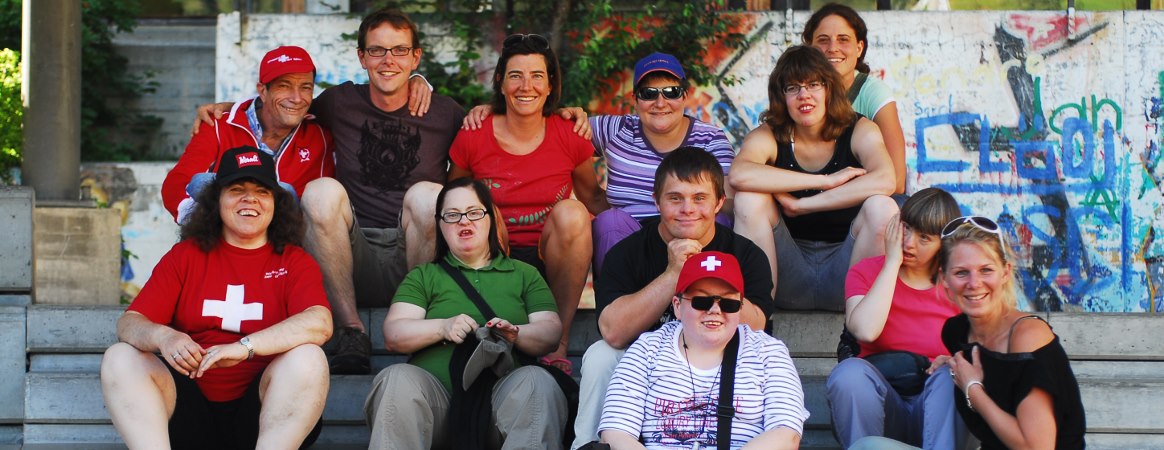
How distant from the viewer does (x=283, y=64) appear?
4926 millimetres

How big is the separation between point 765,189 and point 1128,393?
1522mm

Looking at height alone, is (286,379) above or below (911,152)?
below

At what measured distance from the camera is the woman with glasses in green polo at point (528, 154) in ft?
16.0

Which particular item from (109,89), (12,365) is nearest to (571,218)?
(12,365)

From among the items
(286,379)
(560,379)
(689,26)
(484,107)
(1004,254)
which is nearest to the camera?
(1004,254)

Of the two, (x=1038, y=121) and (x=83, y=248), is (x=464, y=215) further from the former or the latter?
(x=1038, y=121)

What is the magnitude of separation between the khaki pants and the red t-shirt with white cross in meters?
0.43

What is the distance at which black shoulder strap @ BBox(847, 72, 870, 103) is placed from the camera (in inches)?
203

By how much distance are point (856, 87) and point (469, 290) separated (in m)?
1.97

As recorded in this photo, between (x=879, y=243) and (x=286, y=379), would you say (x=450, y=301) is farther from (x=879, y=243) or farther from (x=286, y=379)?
(x=879, y=243)

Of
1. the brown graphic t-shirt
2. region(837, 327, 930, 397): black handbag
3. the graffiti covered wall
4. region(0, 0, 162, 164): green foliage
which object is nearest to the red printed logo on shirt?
the brown graphic t-shirt

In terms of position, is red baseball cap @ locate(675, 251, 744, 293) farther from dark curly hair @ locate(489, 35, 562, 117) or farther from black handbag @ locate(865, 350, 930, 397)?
dark curly hair @ locate(489, 35, 562, 117)

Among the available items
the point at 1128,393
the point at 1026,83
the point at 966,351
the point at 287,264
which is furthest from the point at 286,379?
the point at 1026,83

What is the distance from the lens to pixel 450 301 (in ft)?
14.1
